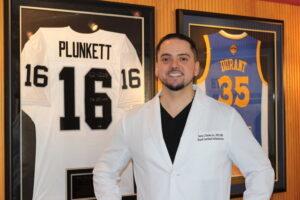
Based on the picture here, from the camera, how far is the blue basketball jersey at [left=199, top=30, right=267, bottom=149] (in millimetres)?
2908

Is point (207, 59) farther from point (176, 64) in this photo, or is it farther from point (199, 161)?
point (199, 161)

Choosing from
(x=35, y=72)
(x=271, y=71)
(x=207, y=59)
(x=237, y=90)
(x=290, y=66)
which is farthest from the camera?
(x=290, y=66)

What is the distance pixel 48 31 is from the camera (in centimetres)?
238

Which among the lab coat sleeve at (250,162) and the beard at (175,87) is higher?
the beard at (175,87)

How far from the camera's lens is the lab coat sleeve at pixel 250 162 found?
1.78m

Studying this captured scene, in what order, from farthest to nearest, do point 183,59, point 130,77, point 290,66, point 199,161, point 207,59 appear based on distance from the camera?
1. point 290,66
2. point 207,59
3. point 130,77
4. point 183,59
5. point 199,161

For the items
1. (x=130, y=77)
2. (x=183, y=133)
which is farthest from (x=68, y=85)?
(x=183, y=133)

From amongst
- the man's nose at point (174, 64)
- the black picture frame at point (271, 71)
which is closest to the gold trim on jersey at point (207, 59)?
the black picture frame at point (271, 71)

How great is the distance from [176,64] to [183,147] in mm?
389

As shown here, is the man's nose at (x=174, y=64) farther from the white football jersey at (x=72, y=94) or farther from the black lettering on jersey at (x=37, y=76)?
the black lettering on jersey at (x=37, y=76)

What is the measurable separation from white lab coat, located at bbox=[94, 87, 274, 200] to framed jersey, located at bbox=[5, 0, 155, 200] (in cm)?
48

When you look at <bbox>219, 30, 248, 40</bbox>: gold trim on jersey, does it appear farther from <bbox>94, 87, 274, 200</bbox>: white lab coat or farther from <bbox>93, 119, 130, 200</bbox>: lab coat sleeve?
Result: <bbox>93, 119, 130, 200</bbox>: lab coat sleeve

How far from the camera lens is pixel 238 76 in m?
3.00

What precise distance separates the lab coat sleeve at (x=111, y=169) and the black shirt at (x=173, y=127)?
244mm
